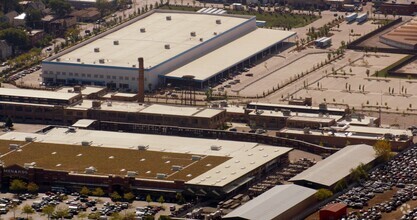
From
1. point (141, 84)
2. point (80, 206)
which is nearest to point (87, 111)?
point (141, 84)

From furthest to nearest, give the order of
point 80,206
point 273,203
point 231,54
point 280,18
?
point 280,18 → point 231,54 → point 80,206 → point 273,203

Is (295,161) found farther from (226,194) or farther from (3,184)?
(3,184)

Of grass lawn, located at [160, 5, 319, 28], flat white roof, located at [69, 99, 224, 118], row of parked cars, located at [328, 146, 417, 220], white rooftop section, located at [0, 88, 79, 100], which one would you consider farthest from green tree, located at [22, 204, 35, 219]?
grass lawn, located at [160, 5, 319, 28]

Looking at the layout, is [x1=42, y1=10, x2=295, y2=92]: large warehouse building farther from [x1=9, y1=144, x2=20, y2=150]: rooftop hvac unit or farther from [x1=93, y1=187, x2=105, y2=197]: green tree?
[x1=93, y1=187, x2=105, y2=197]: green tree

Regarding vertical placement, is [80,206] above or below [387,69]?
above

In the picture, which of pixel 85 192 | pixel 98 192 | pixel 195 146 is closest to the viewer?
pixel 98 192

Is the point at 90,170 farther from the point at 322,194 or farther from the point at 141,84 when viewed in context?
the point at 141,84

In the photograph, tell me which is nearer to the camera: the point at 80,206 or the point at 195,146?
the point at 80,206
